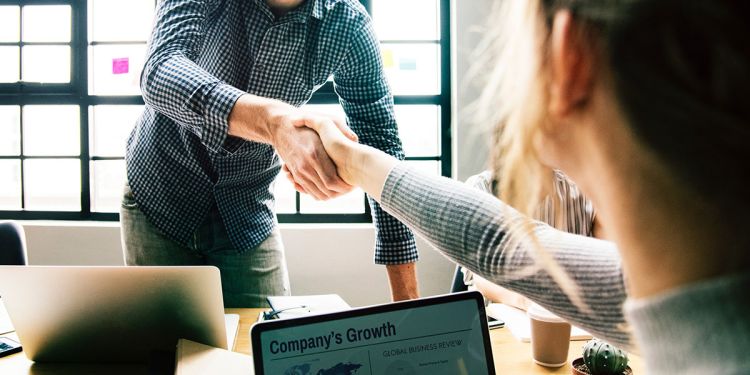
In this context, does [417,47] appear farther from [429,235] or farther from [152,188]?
[429,235]

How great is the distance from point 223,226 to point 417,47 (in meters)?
2.28

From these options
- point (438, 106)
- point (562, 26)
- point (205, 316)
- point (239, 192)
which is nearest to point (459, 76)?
point (438, 106)

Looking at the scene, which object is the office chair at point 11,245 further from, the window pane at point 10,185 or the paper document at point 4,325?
the window pane at point 10,185

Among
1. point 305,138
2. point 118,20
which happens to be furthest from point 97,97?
point 305,138

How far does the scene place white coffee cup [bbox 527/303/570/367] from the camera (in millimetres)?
1018

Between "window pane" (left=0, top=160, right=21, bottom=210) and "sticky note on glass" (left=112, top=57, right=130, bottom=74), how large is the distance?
0.91 m

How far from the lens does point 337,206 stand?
351 centimetres

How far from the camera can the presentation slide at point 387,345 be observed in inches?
29.0

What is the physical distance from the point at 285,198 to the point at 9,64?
6.57 feet

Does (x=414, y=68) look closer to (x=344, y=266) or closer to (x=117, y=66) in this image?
(x=344, y=266)

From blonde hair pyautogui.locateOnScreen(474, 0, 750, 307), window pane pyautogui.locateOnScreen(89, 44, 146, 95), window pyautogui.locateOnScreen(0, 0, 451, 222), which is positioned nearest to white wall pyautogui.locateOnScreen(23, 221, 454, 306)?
window pyautogui.locateOnScreen(0, 0, 451, 222)

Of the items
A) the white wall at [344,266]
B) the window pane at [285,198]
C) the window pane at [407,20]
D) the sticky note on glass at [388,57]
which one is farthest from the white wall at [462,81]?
the window pane at [285,198]

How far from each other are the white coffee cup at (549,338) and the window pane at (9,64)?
3748 mm

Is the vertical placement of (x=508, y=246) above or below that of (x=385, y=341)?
above
